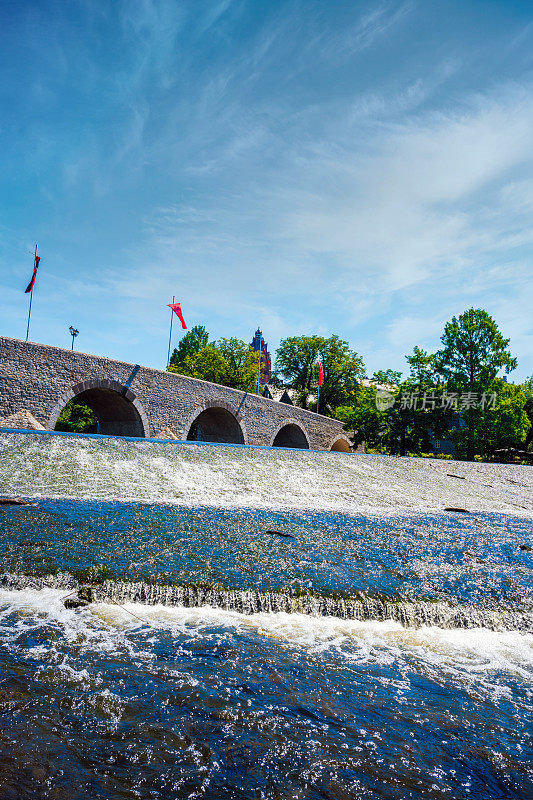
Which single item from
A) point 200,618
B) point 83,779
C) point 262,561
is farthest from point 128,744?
point 262,561

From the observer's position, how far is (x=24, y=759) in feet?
7.01

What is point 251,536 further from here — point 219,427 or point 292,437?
point 292,437

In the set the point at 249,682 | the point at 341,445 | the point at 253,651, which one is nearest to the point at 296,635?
the point at 253,651

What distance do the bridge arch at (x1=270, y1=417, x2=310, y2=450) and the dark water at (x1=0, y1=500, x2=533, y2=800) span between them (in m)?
20.7

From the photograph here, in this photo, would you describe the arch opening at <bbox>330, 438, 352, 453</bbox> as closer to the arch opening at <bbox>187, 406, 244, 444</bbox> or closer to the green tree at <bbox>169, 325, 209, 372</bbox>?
the arch opening at <bbox>187, 406, 244, 444</bbox>

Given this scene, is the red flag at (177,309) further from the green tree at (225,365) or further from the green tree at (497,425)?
the green tree at (497,425)

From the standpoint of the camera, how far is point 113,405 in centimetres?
1761

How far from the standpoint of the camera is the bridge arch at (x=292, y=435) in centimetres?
2662

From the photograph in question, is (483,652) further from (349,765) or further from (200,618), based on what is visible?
(200,618)

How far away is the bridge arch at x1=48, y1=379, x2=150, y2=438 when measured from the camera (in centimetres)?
1497

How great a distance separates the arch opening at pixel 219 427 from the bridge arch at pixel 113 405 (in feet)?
14.3

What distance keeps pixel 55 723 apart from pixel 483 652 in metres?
3.21

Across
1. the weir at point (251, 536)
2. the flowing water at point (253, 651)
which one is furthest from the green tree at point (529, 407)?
the flowing water at point (253, 651)

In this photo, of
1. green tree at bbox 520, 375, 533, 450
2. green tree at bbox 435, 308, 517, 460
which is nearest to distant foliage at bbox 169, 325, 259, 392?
green tree at bbox 435, 308, 517, 460
